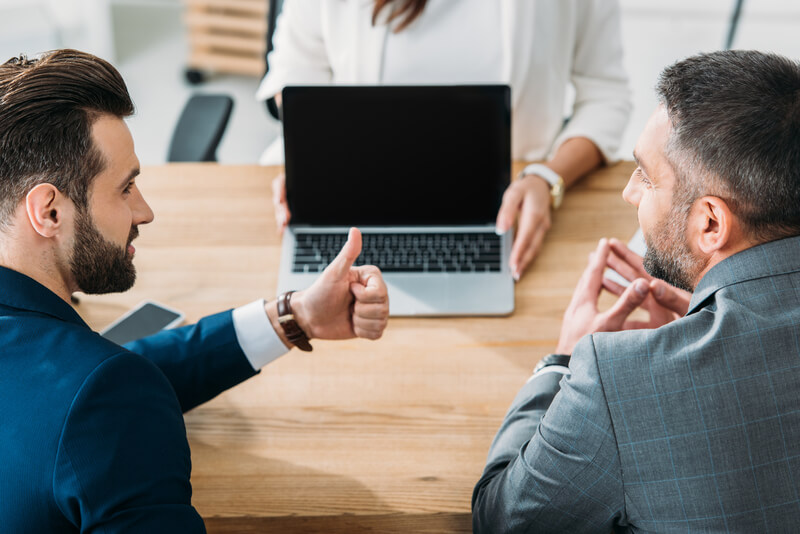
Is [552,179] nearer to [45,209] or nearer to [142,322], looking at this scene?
[142,322]

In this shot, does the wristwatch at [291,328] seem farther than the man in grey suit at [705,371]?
Yes

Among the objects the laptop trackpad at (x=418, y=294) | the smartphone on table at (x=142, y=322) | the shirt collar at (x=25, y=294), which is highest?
the shirt collar at (x=25, y=294)

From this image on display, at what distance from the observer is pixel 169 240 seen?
149cm

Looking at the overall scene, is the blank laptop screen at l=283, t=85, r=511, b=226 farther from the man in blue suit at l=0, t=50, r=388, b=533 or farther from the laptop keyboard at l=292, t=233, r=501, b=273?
the man in blue suit at l=0, t=50, r=388, b=533

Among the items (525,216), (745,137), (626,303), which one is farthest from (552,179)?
(745,137)

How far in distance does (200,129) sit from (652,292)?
3.87 feet

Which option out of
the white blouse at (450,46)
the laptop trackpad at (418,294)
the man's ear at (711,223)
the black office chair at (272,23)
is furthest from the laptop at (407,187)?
the black office chair at (272,23)

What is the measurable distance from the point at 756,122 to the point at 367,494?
70cm

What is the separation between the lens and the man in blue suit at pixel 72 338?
76cm

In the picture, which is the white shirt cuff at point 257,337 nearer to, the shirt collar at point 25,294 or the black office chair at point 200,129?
the shirt collar at point 25,294

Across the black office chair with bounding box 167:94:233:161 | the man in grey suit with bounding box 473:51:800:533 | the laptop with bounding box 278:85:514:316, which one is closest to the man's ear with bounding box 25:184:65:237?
the laptop with bounding box 278:85:514:316

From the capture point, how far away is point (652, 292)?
1.19 m

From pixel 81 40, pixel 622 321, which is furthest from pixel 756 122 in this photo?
pixel 81 40

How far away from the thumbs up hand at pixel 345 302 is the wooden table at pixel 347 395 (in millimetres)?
50
